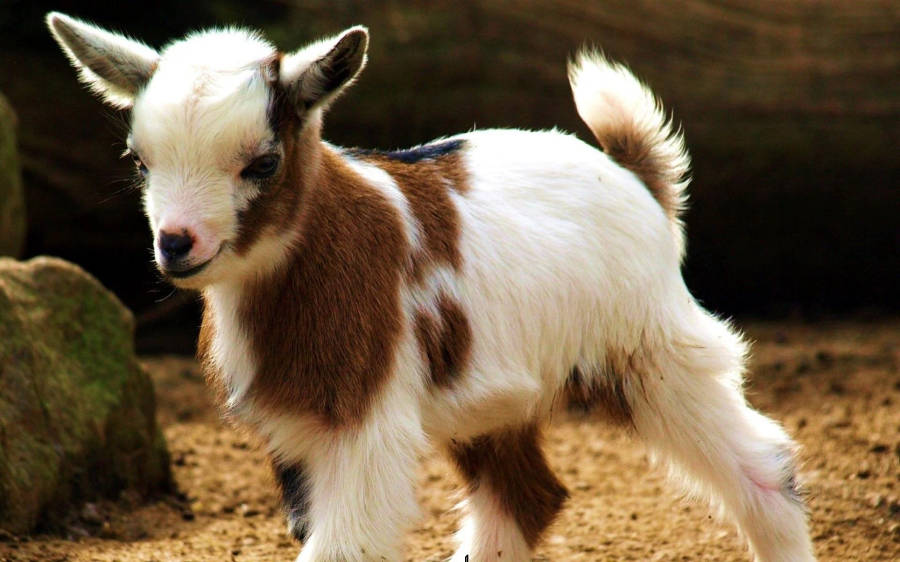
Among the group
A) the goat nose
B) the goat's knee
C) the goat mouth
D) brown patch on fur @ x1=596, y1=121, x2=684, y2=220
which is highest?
the goat nose

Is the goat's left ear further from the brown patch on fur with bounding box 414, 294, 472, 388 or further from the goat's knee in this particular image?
the goat's knee

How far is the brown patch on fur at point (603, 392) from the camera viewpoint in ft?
16.7

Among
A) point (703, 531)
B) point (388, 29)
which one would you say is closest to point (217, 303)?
point (703, 531)

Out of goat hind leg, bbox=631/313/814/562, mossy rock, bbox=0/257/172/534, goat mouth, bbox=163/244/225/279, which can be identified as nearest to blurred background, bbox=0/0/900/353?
mossy rock, bbox=0/257/172/534

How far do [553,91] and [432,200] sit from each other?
4629mm

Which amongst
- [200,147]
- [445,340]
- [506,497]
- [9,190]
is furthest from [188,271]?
[9,190]

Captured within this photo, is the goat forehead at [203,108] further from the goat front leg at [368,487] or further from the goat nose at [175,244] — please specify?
the goat front leg at [368,487]

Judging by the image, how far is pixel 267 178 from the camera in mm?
4332

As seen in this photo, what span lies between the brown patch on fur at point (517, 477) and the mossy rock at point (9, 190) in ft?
12.2

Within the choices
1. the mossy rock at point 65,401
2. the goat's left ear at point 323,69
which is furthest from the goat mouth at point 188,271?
the mossy rock at point 65,401

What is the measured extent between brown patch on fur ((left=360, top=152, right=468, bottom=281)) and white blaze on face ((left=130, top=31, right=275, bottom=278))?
743 mm

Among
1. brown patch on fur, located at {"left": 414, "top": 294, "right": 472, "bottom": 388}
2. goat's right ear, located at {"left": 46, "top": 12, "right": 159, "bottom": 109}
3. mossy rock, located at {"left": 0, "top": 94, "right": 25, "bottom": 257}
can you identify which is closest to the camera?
goat's right ear, located at {"left": 46, "top": 12, "right": 159, "bottom": 109}

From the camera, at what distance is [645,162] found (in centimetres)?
552

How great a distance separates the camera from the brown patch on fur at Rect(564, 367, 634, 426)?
16.7ft
